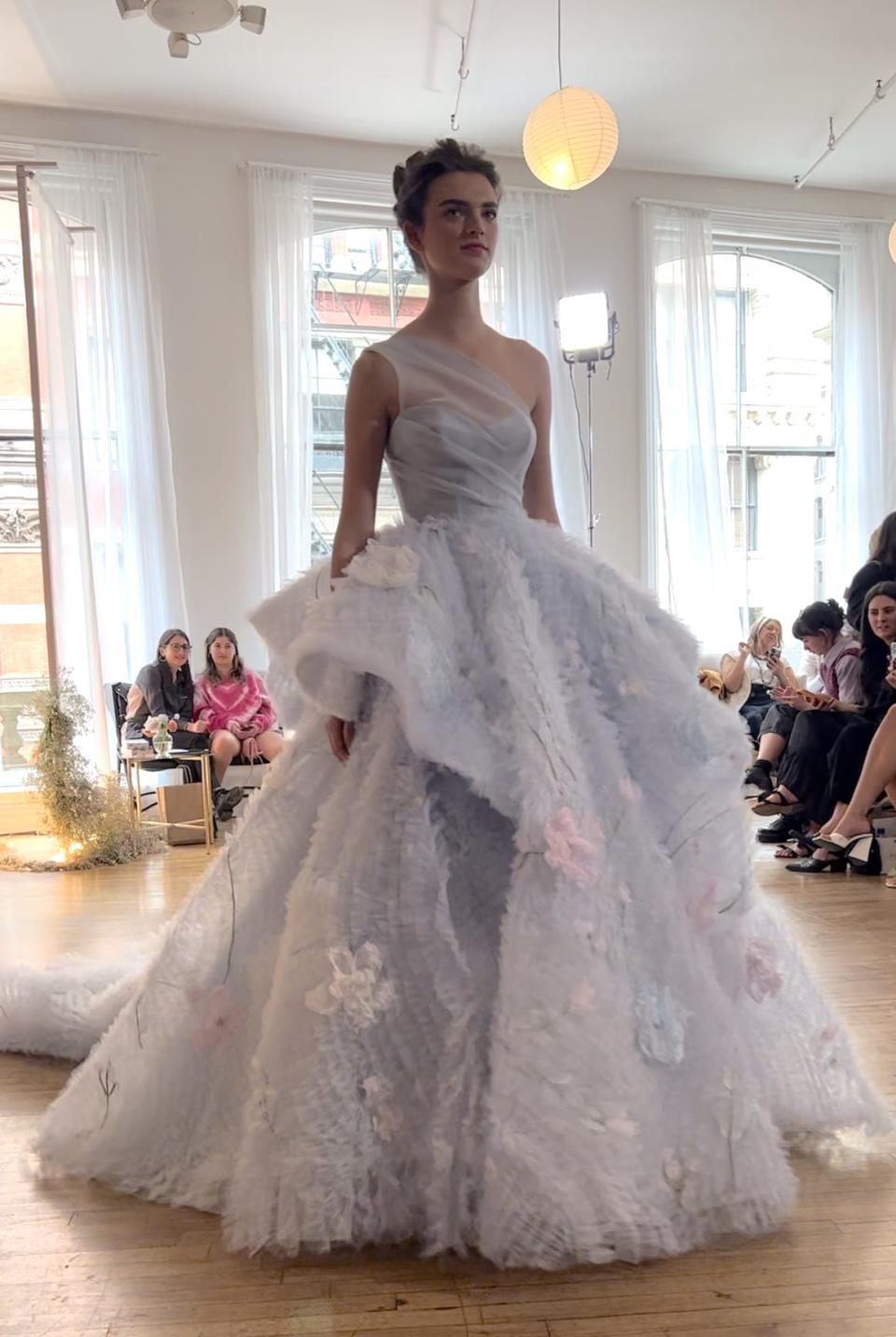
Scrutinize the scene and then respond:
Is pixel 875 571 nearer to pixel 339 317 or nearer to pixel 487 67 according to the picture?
pixel 487 67

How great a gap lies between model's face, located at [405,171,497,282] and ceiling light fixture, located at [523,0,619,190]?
3072mm

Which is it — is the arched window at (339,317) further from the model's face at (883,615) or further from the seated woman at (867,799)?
the seated woman at (867,799)

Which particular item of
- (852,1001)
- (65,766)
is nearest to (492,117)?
(65,766)

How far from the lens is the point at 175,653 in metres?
5.56

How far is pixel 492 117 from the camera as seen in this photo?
20.4 feet

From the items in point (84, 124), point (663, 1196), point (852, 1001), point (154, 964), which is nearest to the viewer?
point (663, 1196)

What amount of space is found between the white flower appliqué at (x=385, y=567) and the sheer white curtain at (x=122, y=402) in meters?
4.78

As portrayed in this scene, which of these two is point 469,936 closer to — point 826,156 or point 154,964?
point 154,964

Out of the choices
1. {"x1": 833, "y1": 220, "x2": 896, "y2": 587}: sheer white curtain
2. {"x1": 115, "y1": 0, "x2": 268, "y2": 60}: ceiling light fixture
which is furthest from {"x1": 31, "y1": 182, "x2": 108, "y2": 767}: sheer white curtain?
{"x1": 833, "y1": 220, "x2": 896, "y2": 587}: sheer white curtain

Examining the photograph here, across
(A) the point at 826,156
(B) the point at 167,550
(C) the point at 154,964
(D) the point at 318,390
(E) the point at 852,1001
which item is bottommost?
(E) the point at 852,1001

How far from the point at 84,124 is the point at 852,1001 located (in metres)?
6.04

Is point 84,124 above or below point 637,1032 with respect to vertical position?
above

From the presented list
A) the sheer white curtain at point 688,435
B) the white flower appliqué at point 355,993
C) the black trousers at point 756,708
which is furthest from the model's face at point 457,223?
the sheer white curtain at point 688,435

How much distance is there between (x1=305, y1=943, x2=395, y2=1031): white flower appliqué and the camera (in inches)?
54.5
